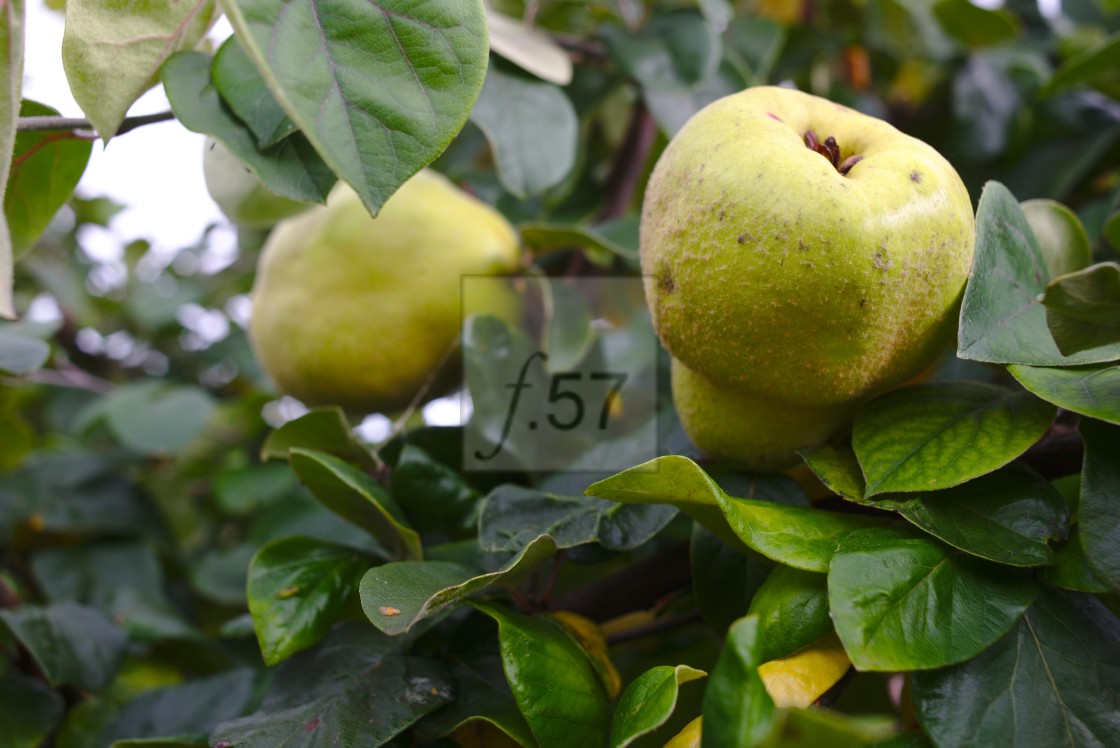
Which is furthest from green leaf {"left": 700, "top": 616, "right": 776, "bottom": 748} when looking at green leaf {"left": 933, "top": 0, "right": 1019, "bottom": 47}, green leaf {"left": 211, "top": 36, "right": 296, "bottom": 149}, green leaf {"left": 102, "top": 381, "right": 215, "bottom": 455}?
green leaf {"left": 933, "top": 0, "right": 1019, "bottom": 47}

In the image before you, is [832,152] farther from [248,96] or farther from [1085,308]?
[248,96]

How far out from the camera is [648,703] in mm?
374

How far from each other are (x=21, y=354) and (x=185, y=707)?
0.29 m

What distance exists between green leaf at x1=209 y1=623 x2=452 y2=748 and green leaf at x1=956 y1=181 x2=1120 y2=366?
32 cm

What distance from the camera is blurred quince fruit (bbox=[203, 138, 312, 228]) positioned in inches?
26.9

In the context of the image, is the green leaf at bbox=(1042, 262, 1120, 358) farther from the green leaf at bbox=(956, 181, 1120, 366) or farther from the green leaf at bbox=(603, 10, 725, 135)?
the green leaf at bbox=(603, 10, 725, 135)

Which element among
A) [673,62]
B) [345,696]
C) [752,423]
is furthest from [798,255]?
[673,62]

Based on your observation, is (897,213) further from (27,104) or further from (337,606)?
(27,104)

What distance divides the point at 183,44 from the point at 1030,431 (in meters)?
0.51

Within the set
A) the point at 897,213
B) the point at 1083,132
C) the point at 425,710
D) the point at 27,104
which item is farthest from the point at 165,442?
the point at 1083,132

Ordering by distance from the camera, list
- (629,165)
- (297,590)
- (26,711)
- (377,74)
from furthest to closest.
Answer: (629,165), (26,711), (297,590), (377,74)

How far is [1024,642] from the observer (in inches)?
15.7

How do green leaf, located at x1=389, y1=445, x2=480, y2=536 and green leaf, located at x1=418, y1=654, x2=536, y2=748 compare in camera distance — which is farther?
green leaf, located at x1=389, y1=445, x2=480, y2=536

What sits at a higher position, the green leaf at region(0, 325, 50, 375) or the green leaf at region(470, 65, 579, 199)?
the green leaf at region(470, 65, 579, 199)
